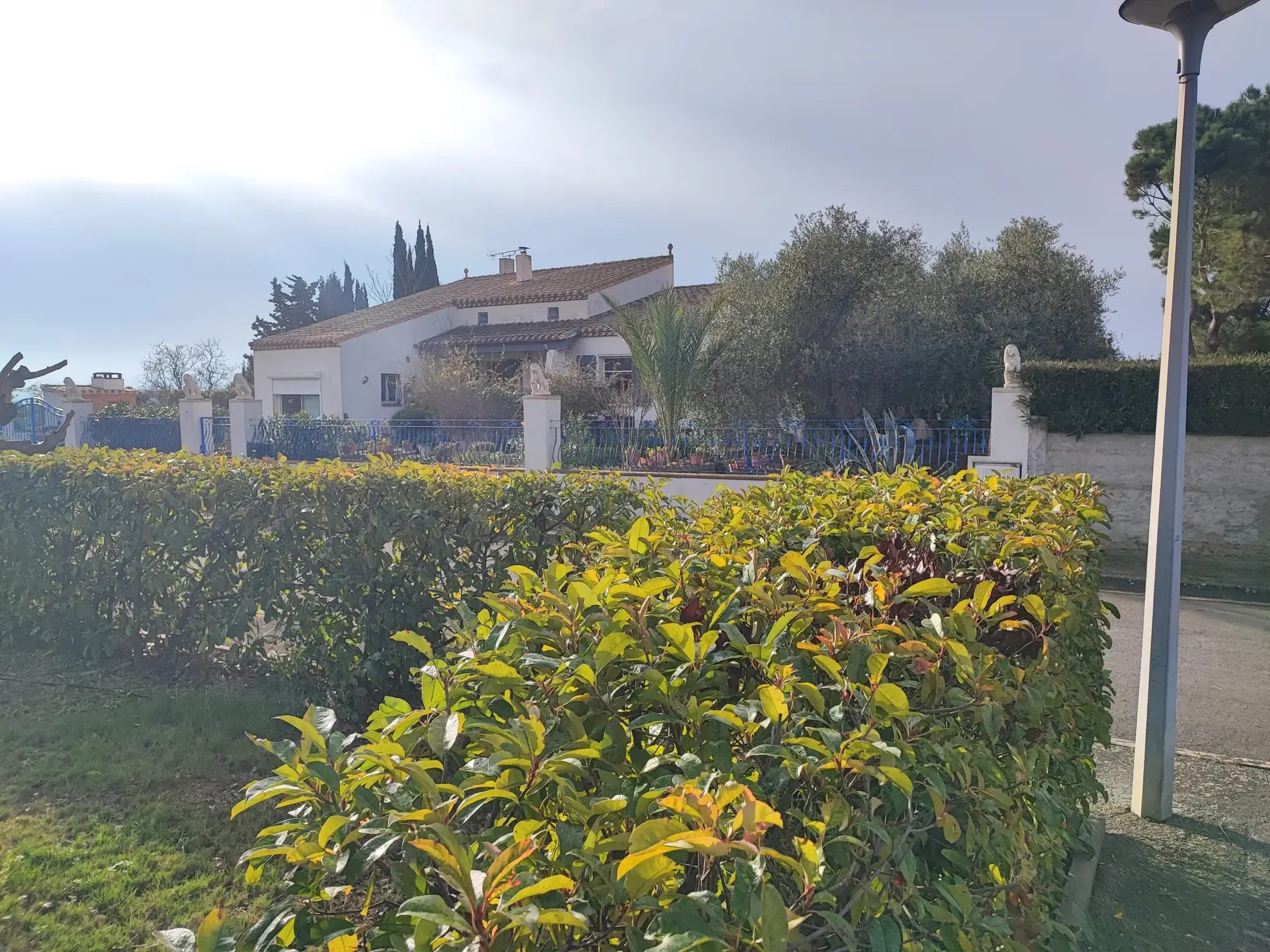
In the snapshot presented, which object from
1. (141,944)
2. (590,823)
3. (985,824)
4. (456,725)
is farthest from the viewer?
(141,944)

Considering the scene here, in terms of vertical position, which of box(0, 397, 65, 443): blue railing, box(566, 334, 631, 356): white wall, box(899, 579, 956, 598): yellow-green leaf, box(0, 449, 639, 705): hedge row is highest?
box(566, 334, 631, 356): white wall

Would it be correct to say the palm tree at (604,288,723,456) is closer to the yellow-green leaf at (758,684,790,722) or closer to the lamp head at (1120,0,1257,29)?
the lamp head at (1120,0,1257,29)

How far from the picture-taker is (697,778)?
1.13 meters

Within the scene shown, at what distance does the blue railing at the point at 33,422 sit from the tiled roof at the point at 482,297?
7981 millimetres

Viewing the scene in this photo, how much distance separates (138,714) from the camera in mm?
4812

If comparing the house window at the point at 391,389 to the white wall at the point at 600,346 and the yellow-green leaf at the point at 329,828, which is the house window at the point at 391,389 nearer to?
the white wall at the point at 600,346

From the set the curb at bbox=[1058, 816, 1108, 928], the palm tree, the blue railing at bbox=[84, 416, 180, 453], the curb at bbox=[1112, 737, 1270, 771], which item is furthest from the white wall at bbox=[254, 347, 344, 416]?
the curb at bbox=[1058, 816, 1108, 928]

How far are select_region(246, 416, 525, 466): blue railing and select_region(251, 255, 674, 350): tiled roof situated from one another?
9115mm

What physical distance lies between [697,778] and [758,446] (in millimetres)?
12513

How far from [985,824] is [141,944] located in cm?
276

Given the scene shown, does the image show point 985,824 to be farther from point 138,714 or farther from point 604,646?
point 138,714

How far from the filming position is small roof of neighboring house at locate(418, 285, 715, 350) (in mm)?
27078

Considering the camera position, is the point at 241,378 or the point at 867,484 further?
the point at 241,378

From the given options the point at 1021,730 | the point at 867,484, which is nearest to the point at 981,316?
the point at 867,484
